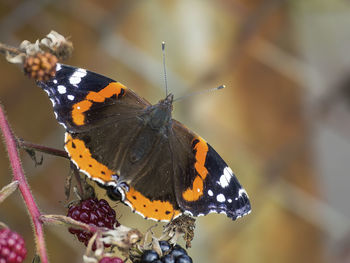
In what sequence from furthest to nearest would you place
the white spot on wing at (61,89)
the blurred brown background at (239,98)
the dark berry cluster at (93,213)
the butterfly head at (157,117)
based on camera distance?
the blurred brown background at (239,98) → the butterfly head at (157,117) → the white spot on wing at (61,89) → the dark berry cluster at (93,213)

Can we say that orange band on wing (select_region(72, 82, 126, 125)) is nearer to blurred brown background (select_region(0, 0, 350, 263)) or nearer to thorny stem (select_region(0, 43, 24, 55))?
thorny stem (select_region(0, 43, 24, 55))

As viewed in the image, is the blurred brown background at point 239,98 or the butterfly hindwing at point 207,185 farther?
the blurred brown background at point 239,98

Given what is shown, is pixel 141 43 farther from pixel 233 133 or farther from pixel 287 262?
pixel 287 262

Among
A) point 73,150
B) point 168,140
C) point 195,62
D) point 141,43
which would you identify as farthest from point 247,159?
point 73,150

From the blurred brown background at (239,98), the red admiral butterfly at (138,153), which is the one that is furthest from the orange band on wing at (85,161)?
the blurred brown background at (239,98)

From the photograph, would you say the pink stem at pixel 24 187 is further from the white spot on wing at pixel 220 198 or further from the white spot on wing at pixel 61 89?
the white spot on wing at pixel 220 198

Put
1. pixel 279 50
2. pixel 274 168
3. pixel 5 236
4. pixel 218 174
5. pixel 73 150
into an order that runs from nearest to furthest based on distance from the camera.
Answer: pixel 5 236 < pixel 73 150 < pixel 218 174 < pixel 274 168 < pixel 279 50

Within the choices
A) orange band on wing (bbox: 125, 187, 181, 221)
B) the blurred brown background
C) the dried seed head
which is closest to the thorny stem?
the dried seed head

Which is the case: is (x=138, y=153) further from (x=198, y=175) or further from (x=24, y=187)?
(x=24, y=187)

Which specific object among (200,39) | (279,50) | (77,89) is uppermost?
(279,50)
